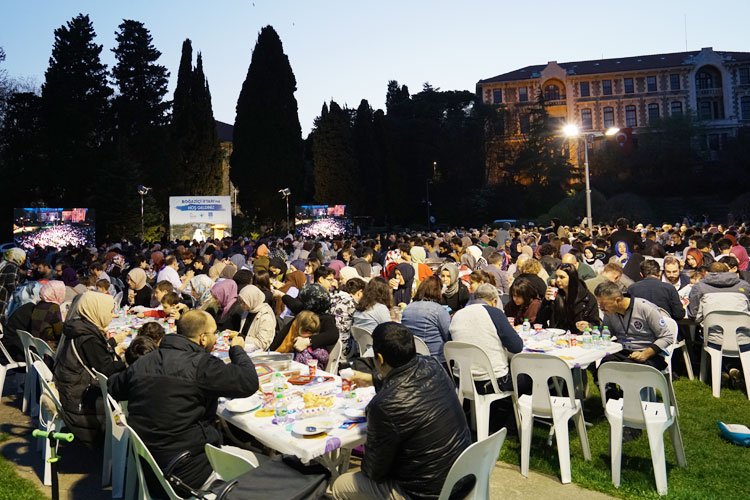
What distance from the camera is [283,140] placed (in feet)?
121

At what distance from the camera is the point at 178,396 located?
11.3 feet

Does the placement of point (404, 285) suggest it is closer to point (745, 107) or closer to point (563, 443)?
point (563, 443)

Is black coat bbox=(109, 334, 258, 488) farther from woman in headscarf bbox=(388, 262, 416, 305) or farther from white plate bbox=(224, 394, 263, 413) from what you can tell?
woman in headscarf bbox=(388, 262, 416, 305)

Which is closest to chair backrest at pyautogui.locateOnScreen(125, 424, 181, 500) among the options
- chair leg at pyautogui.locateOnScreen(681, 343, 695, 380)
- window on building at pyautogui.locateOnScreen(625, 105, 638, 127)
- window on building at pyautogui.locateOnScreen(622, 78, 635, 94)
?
chair leg at pyautogui.locateOnScreen(681, 343, 695, 380)

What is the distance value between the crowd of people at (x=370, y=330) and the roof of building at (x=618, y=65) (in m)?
56.8

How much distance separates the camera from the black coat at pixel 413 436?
296cm

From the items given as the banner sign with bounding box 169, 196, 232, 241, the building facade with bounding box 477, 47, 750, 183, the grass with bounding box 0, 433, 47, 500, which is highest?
the building facade with bounding box 477, 47, 750, 183

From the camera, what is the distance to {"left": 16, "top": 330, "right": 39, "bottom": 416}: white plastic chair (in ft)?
20.1

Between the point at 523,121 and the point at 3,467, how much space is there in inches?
2250

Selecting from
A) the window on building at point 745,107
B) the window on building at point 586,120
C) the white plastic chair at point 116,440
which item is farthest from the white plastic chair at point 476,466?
the window on building at point 745,107

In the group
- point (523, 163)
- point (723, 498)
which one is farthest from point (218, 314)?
point (523, 163)

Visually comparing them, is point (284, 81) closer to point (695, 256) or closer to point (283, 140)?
point (283, 140)

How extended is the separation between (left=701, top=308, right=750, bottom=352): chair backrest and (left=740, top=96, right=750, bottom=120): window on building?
64974 millimetres

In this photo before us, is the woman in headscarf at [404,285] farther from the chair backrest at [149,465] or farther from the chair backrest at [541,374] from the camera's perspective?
the chair backrest at [149,465]
